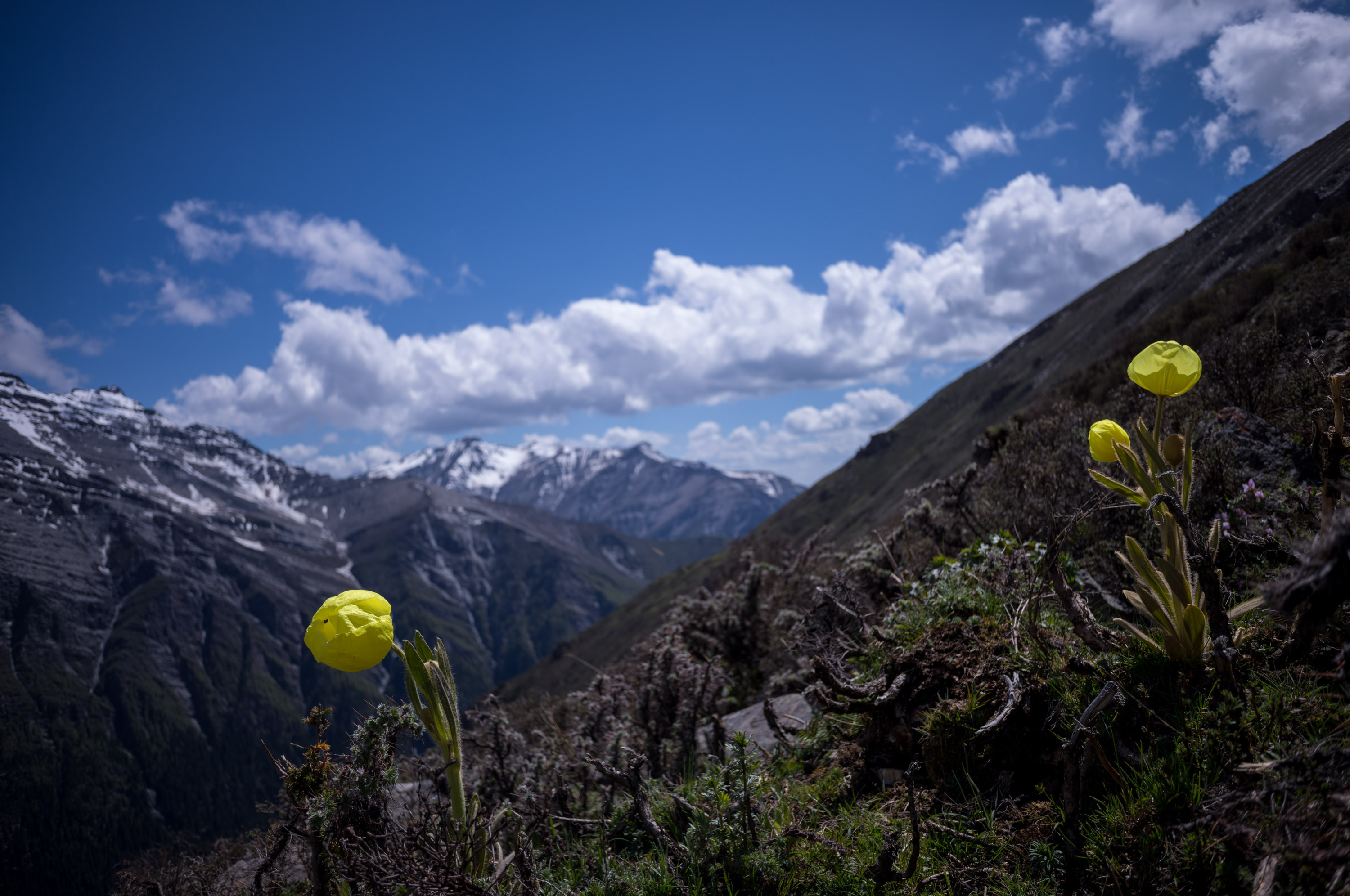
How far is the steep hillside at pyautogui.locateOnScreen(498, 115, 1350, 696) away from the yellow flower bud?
193 inches

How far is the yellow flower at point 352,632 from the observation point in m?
2.48

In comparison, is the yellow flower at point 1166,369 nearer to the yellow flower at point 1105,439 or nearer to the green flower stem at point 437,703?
the yellow flower at point 1105,439

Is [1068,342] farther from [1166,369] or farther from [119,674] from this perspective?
[119,674]

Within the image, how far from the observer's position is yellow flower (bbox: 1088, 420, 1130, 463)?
9.55 feet

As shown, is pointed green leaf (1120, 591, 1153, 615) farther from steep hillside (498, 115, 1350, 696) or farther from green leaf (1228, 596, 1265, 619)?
steep hillside (498, 115, 1350, 696)

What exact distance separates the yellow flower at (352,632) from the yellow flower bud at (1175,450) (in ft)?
11.8

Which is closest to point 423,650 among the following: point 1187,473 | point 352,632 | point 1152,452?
point 352,632

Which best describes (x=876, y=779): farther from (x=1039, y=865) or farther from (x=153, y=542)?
(x=153, y=542)

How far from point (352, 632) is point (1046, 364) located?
62.7 meters

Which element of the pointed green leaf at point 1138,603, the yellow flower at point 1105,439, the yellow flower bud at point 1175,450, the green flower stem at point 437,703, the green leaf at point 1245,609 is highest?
the green flower stem at point 437,703

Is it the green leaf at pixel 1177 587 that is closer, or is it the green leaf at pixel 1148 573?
the green leaf at pixel 1177 587

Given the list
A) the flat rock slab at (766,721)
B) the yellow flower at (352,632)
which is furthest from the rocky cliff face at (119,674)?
the yellow flower at (352,632)

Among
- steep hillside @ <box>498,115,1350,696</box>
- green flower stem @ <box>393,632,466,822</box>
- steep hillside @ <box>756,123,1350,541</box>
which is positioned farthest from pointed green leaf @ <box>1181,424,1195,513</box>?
steep hillside @ <box>756,123,1350,541</box>

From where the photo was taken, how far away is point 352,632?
2.51 metres
